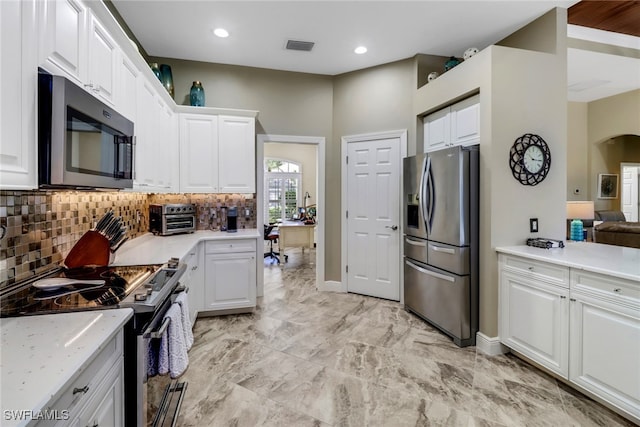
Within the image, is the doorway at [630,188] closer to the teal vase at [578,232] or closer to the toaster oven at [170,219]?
the teal vase at [578,232]

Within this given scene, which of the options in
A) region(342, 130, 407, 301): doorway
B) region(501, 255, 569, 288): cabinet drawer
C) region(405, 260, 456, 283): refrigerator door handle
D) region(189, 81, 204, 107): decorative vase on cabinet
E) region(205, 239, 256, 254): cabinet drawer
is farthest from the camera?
region(342, 130, 407, 301): doorway

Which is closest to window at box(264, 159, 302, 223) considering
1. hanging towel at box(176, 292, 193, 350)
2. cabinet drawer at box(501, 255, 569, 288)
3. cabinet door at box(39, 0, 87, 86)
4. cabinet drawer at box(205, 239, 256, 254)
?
cabinet drawer at box(205, 239, 256, 254)

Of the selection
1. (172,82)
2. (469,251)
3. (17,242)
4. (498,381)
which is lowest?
(498,381)

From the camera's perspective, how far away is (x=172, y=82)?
12.4 feet

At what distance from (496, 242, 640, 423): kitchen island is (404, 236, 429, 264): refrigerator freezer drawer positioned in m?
0.75

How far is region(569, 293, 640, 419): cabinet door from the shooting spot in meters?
1.78

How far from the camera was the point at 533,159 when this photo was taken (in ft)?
9.26

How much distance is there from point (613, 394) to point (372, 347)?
1.62m

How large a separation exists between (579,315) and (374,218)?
2.43 m

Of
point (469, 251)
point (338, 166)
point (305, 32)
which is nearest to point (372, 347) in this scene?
point (469, 251)

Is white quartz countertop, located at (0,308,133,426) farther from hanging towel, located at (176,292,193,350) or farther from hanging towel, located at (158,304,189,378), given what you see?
hanging towel, located at (176,292,193,350)

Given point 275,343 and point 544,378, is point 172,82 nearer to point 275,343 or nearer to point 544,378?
point 275,343

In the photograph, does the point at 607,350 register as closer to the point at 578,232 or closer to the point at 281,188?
the point at 578,232

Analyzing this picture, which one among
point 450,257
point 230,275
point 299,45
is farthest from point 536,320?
point 299,45
